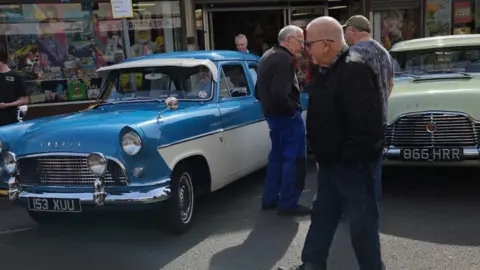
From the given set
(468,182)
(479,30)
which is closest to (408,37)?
(479,30)

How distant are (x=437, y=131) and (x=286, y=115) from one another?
1497mm

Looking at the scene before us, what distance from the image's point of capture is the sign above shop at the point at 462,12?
40.3 ft

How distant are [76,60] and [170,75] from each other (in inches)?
234

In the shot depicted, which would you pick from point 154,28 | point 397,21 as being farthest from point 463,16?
point 154,28

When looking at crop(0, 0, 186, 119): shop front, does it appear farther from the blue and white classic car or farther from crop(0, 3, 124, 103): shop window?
the blue and white classic car

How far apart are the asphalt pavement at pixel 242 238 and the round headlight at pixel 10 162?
0.71 metres

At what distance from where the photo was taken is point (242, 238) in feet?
15.5

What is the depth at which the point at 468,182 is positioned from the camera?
610 centimetres

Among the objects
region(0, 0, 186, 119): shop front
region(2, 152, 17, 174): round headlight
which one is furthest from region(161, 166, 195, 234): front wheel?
region(0, 0, 186, 119): shop front

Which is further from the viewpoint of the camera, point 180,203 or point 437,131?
point 437,131

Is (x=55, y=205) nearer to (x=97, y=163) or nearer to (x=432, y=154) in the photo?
(x=97, y=163)

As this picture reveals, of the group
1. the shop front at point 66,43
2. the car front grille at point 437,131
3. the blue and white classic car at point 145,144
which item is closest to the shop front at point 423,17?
the shop front at point 66,43

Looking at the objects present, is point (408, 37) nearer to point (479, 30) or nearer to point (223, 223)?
point (479, 30)

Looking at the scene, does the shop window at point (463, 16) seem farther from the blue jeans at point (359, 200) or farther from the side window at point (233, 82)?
the blue jeans at point (359, 200)
